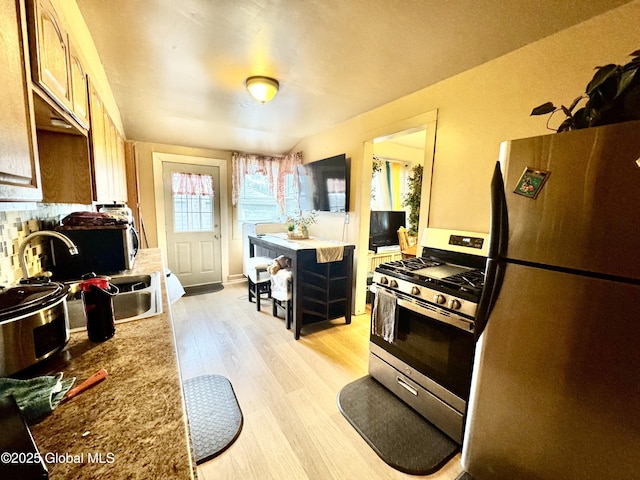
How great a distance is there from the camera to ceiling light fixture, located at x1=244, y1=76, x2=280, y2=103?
6.89 feet

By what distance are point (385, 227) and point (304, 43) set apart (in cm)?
274

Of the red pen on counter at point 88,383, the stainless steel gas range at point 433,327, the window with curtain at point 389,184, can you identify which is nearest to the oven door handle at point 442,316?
the stainless steel gas range at point 433,327

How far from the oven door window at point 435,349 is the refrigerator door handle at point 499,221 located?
498 millimetres

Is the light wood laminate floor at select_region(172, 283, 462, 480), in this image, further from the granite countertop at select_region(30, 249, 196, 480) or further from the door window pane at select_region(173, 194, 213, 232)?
the door window pane at select_region(173, 194, 213, 232)

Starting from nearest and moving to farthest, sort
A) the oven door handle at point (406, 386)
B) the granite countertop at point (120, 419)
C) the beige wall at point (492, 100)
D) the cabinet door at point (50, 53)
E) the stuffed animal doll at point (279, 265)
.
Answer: the granite countertop at point (120, 419)
the cabinet door at point (50, 53)
the beige wall at point (492, 100)
the oven door handle at point (406, 386)
the stuffed animal doll at point (279, 265)

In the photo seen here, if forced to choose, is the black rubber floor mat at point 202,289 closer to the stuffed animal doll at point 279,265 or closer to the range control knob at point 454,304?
the stuffed animal doll at point 279,265

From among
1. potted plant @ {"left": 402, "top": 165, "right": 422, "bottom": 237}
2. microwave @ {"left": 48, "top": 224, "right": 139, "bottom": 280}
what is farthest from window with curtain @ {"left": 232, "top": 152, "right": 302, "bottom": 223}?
microwave @ {"left": 48, "top": 224, "right": 139, "bottom": 280}

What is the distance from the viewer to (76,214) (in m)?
1.61

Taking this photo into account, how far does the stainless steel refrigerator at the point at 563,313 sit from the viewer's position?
Result: 869 mm

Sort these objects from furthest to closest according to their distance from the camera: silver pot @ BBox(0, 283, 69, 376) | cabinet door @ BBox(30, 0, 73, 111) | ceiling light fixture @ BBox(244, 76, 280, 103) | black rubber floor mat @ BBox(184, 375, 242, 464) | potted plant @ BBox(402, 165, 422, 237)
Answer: potted plant @ BBox(402, 165, 422, 237), ceiling light fixture @ BBox(244, 76, 280, 103), black rubber floor mat @ BBox(184, 375, 242, 464), cabinet door @ BBox(30, 0, 73, 111), silver pot @ BBox(0, 283, 69, 376)

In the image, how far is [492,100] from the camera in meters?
1.76

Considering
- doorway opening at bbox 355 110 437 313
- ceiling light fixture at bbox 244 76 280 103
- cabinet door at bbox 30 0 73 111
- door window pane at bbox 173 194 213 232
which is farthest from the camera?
door window pane at bbox 173 194 213 232

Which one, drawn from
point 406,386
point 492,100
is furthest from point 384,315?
point 492,100

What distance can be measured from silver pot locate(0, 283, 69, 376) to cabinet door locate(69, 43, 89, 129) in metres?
0.87
